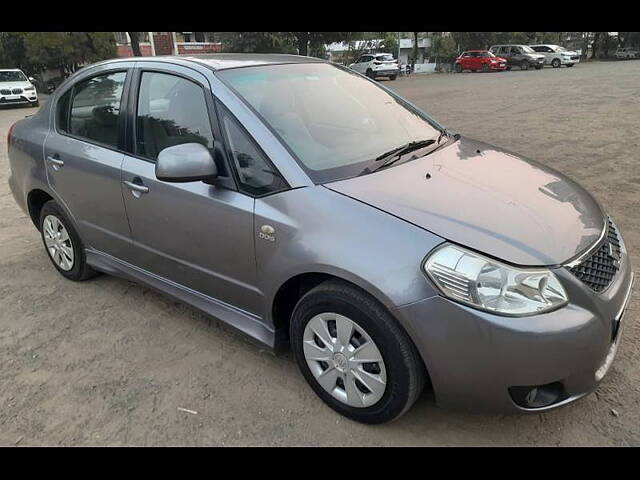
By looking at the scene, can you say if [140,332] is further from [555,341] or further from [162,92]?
[555,341]

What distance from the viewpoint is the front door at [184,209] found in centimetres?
262

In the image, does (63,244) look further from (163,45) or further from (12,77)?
(163,45)

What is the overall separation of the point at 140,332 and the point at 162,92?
1542mm

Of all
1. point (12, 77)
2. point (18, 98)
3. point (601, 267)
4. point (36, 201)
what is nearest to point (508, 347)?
point (601, 267)

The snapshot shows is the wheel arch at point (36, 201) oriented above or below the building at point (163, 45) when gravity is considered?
above

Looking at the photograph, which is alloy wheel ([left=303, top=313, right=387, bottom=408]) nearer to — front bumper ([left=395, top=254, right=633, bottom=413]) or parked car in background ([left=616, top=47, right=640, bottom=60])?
front bumper ([left=395, top=254, right=633, bottom=413])

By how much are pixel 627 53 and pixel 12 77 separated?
4307 centimetres

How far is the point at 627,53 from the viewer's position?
40.2 metres

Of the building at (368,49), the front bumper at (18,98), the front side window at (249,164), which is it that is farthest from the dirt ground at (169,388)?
the building at (368,49)

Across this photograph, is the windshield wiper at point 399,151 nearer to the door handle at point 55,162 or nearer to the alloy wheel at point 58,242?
the door handle at point 55,162

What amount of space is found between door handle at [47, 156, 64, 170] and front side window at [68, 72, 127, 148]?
22cm

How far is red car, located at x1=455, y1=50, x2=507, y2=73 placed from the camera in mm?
33188

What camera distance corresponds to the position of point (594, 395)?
8.33ft

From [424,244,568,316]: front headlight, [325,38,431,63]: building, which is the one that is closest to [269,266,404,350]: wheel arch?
[424,244,568,316]: front headlight
